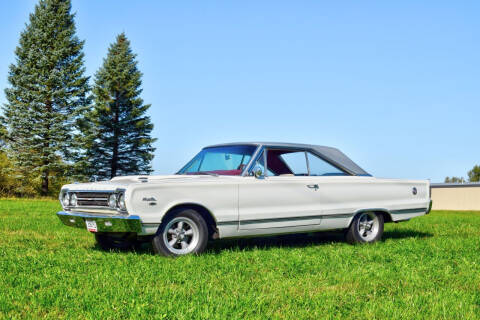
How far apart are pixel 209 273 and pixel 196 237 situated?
51.5 inches

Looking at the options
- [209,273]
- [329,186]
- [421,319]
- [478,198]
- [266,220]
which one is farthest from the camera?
[478,198]

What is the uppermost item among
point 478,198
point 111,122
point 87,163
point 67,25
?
point 67,25

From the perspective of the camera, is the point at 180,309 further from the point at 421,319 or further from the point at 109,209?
the point at 109,209

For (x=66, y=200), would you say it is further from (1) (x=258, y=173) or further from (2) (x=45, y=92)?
(2) (x=45, y=92)

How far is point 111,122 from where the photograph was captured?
144 ft

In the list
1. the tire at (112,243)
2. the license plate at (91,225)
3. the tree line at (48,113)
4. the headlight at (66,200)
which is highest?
the tree line at (48,113)

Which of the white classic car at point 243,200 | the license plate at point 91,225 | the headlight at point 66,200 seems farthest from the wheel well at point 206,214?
the headlight at point 66,200

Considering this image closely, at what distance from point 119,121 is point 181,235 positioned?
39.1m

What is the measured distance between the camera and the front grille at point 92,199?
7020 millimetres

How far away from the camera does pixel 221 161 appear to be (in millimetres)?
8281

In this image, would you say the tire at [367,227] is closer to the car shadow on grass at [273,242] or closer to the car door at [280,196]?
the car shadow on grass at [273,242]

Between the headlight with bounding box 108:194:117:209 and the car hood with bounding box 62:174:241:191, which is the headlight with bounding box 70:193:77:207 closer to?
the car hood with bounding box 62:174:241:191

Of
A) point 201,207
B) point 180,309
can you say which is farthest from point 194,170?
point 180,309

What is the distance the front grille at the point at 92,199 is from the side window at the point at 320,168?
3357mm
